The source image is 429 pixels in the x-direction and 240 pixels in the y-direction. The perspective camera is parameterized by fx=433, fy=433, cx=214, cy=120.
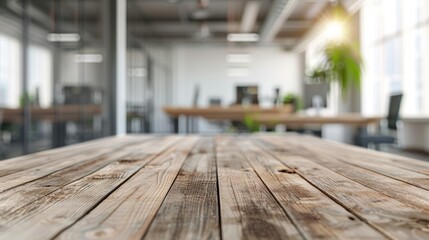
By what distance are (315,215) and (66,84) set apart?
436 centimetres

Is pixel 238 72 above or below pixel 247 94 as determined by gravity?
above

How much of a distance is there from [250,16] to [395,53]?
357 centimetres

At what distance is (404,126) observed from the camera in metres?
7.49

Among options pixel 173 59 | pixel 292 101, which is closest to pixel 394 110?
pixel 292 101

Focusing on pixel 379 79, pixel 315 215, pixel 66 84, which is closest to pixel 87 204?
pixel 315 215

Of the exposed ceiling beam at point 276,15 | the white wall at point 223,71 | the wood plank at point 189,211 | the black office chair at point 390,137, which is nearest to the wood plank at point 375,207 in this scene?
the wood plank at point 189,211

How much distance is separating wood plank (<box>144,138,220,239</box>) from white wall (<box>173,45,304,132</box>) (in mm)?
12249

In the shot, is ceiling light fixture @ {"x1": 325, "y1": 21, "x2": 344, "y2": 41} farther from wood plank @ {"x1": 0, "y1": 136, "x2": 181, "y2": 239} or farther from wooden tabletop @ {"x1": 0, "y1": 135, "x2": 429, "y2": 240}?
wood plank @ {"x1": 0, "y1": 136, "x2": 181, "y2": 239}

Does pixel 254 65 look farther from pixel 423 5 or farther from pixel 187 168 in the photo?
pixel 187 168

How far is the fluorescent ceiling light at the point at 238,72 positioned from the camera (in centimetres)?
1376

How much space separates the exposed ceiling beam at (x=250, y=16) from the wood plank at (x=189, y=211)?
7.99 m

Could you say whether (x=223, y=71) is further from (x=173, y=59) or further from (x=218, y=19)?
(x=218, y=19)

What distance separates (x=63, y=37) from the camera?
14.9ft

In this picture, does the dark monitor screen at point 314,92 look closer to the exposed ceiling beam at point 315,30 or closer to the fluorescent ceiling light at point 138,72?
the exposed ceiling beam at point 315,30
